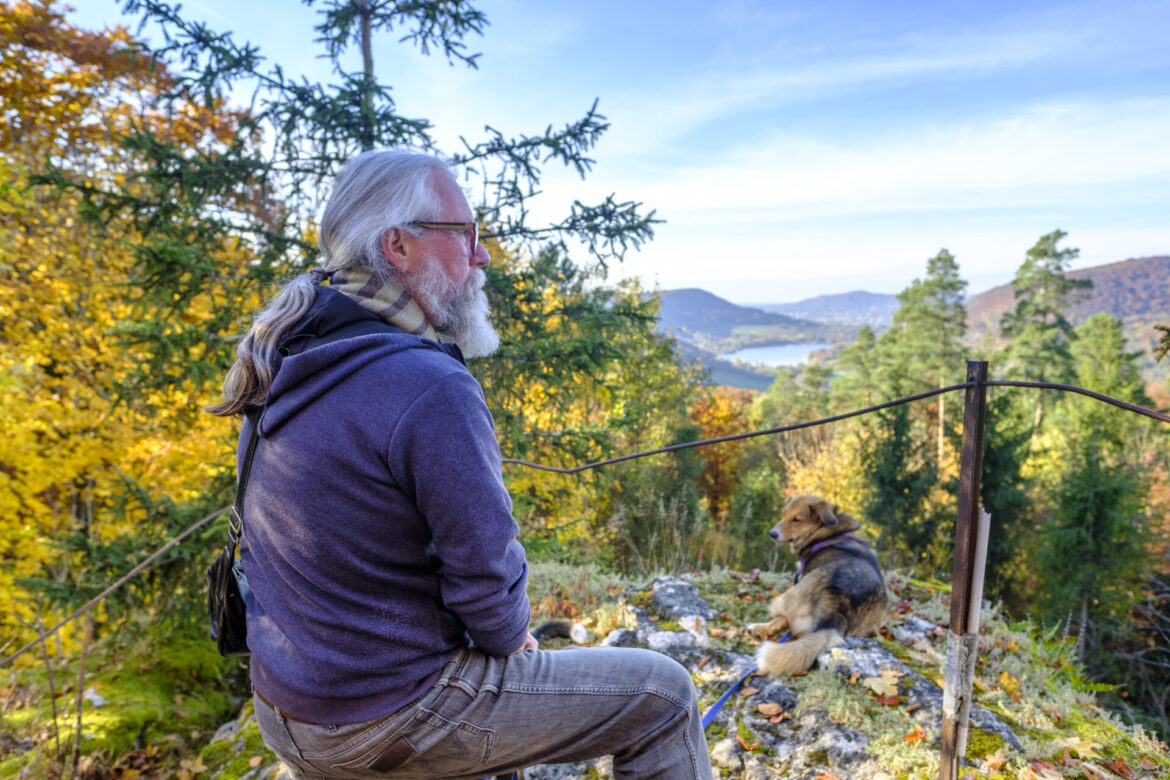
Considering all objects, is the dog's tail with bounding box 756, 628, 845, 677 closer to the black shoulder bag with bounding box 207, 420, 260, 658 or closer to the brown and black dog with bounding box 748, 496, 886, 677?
the brown and black dog with bounding box 748, 496, 886, 677

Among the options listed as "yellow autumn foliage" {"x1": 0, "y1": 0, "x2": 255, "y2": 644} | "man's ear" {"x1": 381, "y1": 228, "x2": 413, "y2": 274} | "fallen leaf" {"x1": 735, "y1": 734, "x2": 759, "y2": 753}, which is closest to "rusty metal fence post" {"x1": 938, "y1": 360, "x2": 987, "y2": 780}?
"fallen leaf" {"x1": 735, "y1": 734, "x2": 759, "y2": 753}

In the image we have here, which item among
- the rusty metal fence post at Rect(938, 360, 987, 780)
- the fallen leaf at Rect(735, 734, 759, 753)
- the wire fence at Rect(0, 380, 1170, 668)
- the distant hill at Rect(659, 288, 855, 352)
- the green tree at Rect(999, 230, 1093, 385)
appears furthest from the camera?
the distant hill at Rect(659, 288, 855, 352)

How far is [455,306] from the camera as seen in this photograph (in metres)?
1.83

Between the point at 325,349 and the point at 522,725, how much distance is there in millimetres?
998

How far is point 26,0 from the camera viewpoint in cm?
980

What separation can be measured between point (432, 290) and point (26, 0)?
1318 centimetres

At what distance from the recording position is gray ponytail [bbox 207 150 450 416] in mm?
1589

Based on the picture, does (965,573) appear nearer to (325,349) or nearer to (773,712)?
(773,712)

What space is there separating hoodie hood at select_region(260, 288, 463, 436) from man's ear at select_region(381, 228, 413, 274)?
0.67ft

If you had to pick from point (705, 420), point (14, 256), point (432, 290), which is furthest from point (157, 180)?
point (705, 420)

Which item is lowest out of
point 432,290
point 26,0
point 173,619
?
point 173,619

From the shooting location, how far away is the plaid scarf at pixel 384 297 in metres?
1.61

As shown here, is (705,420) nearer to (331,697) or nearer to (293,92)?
(293,92)

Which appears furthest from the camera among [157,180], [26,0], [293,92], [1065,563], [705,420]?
[705,420]
